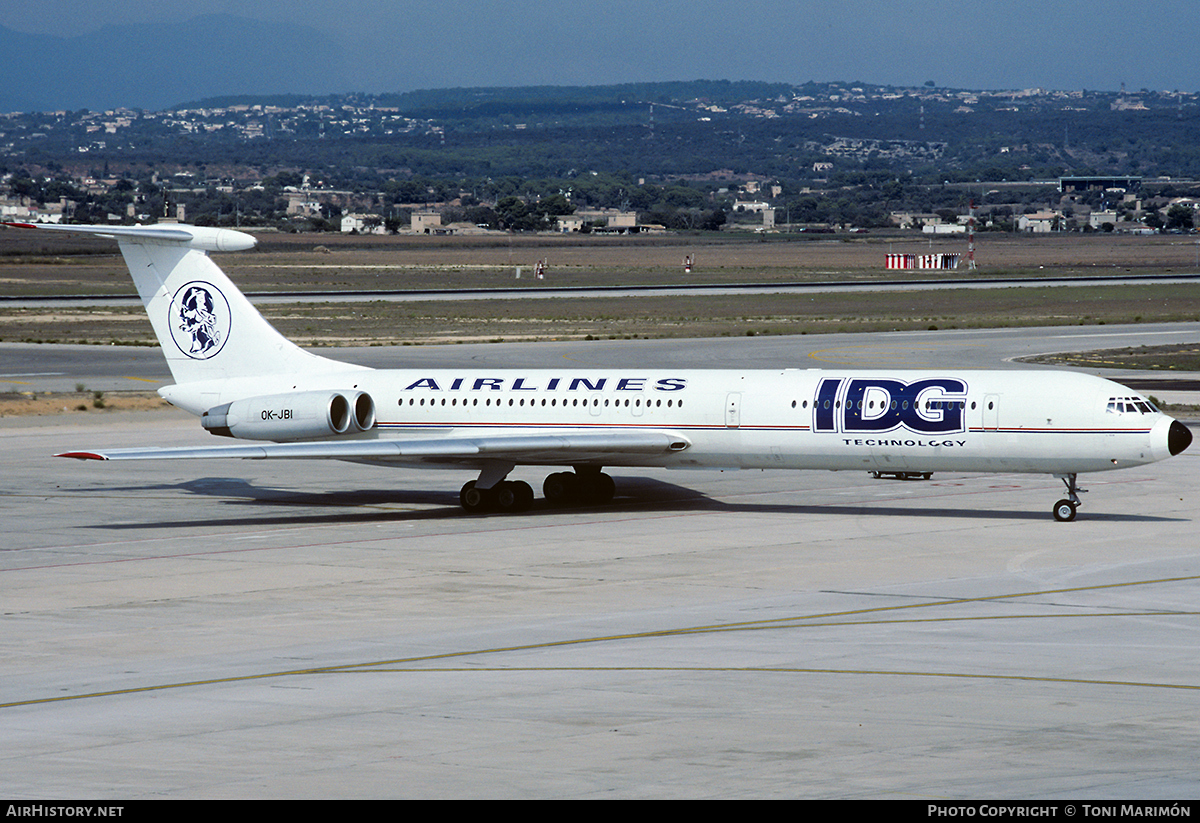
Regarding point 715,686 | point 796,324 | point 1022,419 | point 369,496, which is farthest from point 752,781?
point 796,324

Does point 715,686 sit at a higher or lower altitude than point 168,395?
lower

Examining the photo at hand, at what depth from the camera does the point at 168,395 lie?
1510 inches

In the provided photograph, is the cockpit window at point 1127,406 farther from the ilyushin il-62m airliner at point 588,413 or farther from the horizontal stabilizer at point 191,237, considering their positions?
the horizontal stabilizer at point 191,237

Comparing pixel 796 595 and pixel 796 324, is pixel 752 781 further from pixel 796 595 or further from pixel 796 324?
pixel 796 324

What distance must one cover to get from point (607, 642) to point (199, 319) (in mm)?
19787

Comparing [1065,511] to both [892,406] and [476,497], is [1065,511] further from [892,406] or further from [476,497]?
[476,497]

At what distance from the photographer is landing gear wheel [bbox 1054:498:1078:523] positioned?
3309cm

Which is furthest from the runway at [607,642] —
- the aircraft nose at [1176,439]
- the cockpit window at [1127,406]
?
the cockpit window at [1127,406]

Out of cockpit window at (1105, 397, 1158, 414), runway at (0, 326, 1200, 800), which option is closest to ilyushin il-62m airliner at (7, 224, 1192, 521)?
cockpit window at (1105, 397, 1158, 414)

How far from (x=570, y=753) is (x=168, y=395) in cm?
2579

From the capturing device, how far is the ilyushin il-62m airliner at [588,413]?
3238 centimetres

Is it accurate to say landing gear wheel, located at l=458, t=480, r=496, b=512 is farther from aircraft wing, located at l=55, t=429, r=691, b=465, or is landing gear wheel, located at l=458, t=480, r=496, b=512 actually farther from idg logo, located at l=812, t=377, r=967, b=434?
idg logo, located at l=812, t=377, r=967, b=434

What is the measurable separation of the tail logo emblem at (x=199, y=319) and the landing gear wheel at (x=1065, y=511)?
19207 millimetres

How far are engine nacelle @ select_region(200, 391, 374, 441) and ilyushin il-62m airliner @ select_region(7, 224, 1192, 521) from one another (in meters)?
0.04
